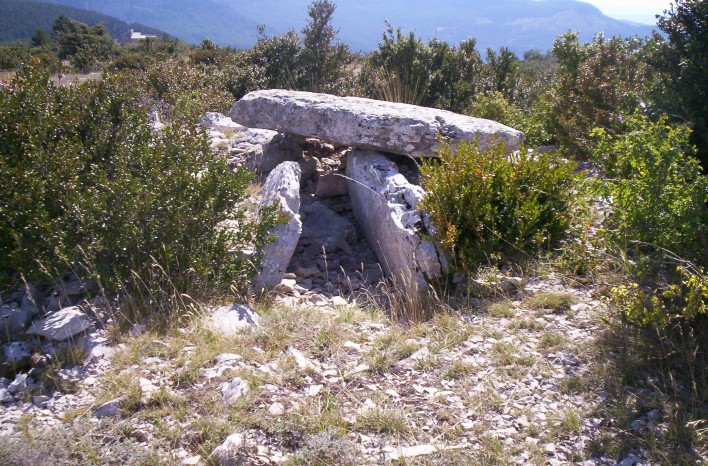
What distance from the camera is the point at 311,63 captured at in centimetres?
1231

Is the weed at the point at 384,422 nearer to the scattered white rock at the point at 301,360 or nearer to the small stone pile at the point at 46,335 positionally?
the scattered white rock at the point at 301,360

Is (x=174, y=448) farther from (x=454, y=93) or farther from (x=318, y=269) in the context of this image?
(x=454, y=93)

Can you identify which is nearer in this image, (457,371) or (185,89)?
(457,371)

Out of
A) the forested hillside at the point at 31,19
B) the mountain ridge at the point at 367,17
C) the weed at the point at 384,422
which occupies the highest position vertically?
the mountain ridge at the point at 367,17

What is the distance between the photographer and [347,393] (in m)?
3.54

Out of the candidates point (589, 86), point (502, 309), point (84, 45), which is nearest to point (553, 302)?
point (502, 309)

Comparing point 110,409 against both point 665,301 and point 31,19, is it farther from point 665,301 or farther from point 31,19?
point 31,19

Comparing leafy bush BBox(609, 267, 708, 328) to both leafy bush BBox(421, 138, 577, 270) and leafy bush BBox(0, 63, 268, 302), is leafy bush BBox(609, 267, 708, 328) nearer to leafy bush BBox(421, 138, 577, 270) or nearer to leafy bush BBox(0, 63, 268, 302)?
leafy bush BBox(421, 138, 577, 270)

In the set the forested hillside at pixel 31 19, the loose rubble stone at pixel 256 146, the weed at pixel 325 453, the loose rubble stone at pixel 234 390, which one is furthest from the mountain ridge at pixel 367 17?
the weed at pixel 325 453

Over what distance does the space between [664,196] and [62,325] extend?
4285 millimetres

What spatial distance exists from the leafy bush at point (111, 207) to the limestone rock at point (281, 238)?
0.79 ft

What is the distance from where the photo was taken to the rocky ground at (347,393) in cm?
304

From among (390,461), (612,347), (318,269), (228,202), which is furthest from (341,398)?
(318,269)

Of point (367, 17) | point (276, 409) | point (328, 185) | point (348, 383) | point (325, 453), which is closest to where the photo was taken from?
point (325, 453)
